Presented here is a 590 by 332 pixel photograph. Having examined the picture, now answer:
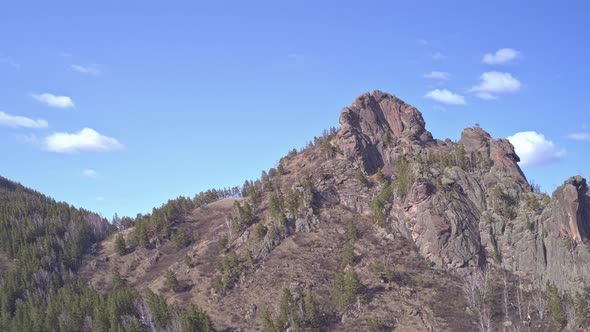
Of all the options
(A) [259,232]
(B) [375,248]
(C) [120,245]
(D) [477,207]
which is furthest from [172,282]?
(D) [477,207]

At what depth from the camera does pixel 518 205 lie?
5773 inches

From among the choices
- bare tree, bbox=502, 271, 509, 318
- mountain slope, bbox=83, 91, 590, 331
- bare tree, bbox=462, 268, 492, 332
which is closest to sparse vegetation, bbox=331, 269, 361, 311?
mountain slope, bbox=83, 91, 590, 331

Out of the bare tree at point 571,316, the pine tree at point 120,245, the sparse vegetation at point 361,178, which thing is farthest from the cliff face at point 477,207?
the pine tree at point 120,245

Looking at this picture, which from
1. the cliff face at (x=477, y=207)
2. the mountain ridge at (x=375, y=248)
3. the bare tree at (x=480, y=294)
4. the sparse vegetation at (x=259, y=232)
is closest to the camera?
the bare tree at (x=480, y=294)

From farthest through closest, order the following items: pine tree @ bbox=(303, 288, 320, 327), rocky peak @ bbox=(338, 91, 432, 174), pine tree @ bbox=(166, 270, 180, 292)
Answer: rocky peak @ bbox=(338, 91, 432, 174) < pine tree @ bbox=(166, 270, 180, 292) < pine tree @ bbox=(303, 288, 320, 327)

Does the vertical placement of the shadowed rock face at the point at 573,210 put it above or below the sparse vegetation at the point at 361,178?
below

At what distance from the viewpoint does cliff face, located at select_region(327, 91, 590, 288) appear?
12540cm

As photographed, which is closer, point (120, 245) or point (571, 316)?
point (571, 316)

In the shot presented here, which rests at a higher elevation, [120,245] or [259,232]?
[120,245]

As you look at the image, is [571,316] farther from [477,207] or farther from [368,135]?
[368,135]

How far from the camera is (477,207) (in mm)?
150250

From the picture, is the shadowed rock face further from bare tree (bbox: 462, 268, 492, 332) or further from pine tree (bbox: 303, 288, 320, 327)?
pine tree (bbox: 303, 288, 320, 327)

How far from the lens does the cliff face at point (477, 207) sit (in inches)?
4937

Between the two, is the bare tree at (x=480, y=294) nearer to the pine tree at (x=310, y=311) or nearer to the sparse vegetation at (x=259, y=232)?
the pine tree at (x=310, y=311)
